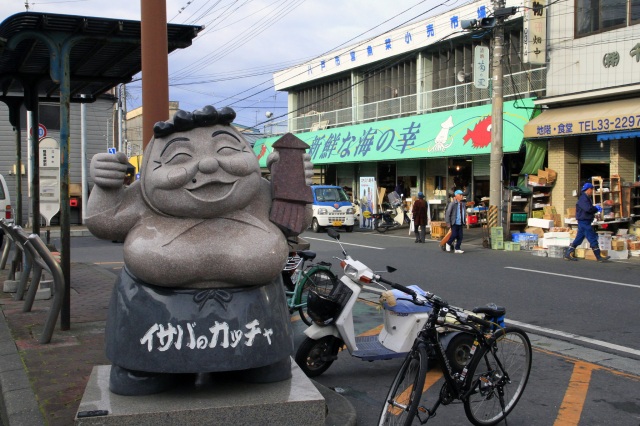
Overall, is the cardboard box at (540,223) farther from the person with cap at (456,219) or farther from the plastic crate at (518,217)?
the person with cap at (456,219)

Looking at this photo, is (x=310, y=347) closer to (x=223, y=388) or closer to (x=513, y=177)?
(x=223, y=388)

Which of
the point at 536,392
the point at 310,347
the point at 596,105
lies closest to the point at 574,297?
the point at 536,392

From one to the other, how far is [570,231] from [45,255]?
1301 centimetres

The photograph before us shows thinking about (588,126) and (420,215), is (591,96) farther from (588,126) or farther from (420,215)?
(420,215)

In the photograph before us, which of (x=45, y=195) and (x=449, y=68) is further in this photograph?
(x=449, y=68)

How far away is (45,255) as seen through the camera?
654 cm

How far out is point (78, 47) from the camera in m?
8.10

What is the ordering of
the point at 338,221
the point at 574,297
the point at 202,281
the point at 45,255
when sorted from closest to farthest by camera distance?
the point at 202,281 → the point at 45,255 → the point at 574,297 → the point at 338,221

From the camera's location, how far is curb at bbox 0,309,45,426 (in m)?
4.33

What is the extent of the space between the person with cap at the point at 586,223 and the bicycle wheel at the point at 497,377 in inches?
391

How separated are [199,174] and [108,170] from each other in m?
0.65

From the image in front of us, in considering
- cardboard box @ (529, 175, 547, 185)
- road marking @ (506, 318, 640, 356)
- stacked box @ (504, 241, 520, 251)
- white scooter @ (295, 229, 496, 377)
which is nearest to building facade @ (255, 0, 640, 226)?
cardboard box @ (529, 175, 547, 185)

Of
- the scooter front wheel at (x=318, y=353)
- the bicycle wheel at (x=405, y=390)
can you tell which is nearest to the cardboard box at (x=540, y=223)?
the scooter front wheel at (x=318, y=353)

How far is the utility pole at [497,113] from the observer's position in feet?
55.1
